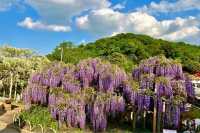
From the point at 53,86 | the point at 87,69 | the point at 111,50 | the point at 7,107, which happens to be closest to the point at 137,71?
Result: the point at 87,69

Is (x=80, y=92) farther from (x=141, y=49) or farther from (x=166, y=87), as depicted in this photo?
(x=141, y=49)

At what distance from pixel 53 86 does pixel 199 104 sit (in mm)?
8404

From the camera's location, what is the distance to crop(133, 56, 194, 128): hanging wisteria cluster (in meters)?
18.7

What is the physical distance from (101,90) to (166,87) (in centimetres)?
317

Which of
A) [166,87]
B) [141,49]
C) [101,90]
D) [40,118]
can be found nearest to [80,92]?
[101,90]

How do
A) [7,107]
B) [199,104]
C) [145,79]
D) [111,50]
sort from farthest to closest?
[111,50], [7,107], [199,104], [145,79]

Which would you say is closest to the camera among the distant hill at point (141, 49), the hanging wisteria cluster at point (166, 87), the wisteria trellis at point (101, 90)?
the hanging wisteria cluster at point (166, 87)

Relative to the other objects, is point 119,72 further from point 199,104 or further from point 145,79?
point 199,104

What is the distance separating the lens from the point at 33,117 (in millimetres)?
19500

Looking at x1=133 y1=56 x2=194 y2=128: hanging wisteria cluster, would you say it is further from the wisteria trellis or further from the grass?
the grass

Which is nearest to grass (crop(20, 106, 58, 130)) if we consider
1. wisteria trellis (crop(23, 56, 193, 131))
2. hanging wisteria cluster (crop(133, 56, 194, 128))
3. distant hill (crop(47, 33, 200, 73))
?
wisteria trellis (crop(23, 56, 193, 131))

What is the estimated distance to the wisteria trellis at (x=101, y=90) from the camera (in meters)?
18.9

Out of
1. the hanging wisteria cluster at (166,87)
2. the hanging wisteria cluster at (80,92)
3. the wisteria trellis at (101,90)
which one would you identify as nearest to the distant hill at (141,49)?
the hanging wisteria cluster at (80,92)

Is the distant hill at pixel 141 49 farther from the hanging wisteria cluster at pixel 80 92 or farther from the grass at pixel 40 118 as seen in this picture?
the grass at pixel 40 118
